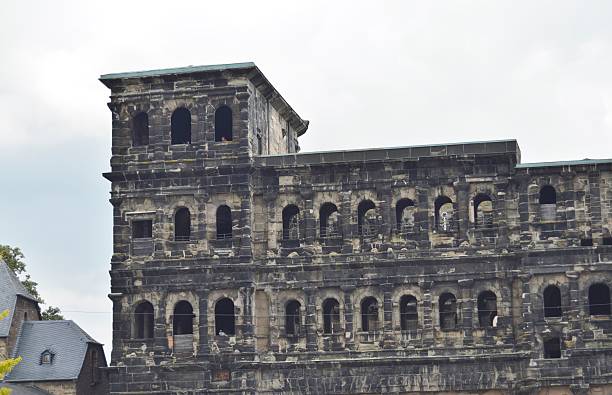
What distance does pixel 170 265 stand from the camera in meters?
66.8

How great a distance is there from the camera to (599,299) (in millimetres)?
64875

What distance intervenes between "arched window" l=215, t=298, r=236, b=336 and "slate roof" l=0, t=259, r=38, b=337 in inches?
472

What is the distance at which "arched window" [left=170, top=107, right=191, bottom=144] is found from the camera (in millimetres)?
68625

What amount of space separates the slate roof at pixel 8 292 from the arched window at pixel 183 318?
10.1 meters

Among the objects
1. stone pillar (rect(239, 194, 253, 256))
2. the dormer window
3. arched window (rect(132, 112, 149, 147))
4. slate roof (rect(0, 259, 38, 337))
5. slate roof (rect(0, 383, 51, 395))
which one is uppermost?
arched window (rect(132, 112, 149, 147))

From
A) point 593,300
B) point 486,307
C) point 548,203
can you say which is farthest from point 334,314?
point 593,300

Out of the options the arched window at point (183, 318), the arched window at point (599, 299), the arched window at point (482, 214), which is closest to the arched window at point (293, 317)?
the arched window at point (183, 318)

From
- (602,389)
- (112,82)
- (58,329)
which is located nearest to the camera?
(602,389)

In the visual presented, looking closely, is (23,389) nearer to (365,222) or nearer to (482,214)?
(365,222)

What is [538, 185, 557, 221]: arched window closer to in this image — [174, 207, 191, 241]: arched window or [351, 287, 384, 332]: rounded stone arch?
[351, 287, 384, 332]: rounded stone arch

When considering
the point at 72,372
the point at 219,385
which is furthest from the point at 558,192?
the point at 72,372

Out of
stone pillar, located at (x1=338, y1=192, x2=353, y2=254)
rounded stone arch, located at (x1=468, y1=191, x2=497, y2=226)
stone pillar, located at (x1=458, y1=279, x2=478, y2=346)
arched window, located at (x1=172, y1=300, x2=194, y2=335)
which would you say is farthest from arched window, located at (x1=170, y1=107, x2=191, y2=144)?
stone pillar, located at (x1=458, y1=279, x2=478, y2=346)

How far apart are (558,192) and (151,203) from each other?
18984 mm

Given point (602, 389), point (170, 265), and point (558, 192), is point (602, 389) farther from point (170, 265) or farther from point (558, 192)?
point (170, 265)
